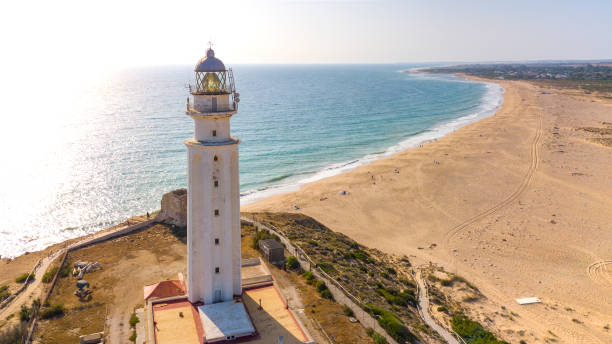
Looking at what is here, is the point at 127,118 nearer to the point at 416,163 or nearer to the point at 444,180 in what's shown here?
the point at 416,163

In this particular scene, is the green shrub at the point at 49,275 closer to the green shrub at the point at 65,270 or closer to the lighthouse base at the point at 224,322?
the green shrub at the point at 65,270

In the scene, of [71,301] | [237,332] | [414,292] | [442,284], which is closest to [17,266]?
[71,301]

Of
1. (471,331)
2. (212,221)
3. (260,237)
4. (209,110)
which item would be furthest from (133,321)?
(471,331)

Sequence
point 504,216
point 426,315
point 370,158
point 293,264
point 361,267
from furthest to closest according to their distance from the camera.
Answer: point 370,158, point 504,216, point 361,267, point 293,264, point 426,315

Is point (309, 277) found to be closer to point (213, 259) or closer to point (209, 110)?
point (213, 259)

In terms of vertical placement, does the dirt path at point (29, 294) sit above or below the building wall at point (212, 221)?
below

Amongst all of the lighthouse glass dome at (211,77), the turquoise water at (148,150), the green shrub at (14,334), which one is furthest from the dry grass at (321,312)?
the turquoise water at (148,150)

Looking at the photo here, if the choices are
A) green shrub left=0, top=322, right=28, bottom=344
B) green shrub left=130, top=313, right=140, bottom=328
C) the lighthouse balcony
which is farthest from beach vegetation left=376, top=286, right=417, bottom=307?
green shrub left=0, top=322, right=28, bottom=344
